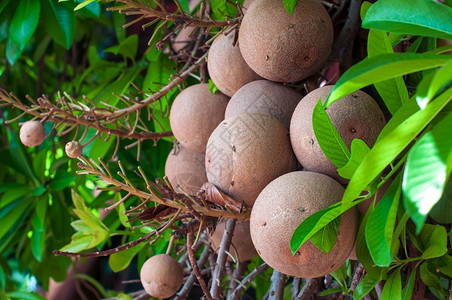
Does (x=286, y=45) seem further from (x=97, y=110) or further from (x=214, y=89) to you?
(x=97, y=110)

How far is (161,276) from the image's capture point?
0.66 meters

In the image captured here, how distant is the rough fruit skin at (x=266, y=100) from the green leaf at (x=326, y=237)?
16 cm

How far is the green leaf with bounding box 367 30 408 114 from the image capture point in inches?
19.9

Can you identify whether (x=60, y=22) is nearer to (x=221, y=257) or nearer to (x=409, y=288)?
(x=221, y=257)

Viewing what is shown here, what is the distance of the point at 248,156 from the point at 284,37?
15 cm

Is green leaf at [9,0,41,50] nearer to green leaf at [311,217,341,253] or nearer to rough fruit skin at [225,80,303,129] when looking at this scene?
rough fruit skin at [225,80,303,129]

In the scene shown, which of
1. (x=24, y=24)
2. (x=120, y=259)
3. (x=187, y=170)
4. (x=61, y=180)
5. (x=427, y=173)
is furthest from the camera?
(x=61, y=180)

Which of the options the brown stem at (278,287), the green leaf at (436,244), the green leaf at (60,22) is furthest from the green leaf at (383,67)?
the green leaf at (60,22)

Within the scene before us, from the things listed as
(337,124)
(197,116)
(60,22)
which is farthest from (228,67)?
(60,22)

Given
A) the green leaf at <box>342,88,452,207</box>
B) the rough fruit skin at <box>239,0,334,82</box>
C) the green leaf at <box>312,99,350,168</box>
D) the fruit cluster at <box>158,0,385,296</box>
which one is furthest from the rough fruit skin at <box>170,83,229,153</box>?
the green leaf at <box>342,88,452,207</box>

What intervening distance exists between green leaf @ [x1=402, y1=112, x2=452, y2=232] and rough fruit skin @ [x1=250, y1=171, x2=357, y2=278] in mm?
188

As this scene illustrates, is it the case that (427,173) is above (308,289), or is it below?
above

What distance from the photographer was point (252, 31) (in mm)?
584

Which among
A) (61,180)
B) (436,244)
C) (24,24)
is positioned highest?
(24,24)
